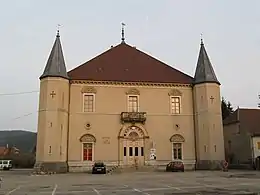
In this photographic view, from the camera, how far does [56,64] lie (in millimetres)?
42156

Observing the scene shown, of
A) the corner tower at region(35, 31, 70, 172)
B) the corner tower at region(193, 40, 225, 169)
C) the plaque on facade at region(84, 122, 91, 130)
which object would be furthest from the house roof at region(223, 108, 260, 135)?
the corner tower at region(35, 31, 70, 172)

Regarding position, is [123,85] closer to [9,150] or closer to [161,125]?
[161,125]

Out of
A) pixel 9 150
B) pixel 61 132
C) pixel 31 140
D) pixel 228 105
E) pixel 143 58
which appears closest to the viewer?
pixel 61 132

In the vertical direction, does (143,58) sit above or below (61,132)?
above

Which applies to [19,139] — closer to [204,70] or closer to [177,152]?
[177,152]

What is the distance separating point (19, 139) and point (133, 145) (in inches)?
3765

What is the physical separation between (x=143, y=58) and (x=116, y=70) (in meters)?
4.80

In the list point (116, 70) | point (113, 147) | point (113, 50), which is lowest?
point (113, 147)

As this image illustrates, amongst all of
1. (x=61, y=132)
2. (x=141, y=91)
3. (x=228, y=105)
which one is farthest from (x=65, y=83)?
(x=228, y=105)

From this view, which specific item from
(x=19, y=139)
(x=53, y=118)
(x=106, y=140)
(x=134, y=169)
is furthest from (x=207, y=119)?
(x=19, y=139)

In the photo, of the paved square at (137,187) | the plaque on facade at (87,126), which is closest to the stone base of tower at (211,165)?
the plaque on facade at (87,126)

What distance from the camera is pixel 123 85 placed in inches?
1718

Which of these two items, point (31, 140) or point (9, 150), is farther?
point (31, 140)

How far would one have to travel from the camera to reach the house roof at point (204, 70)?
43875mm
